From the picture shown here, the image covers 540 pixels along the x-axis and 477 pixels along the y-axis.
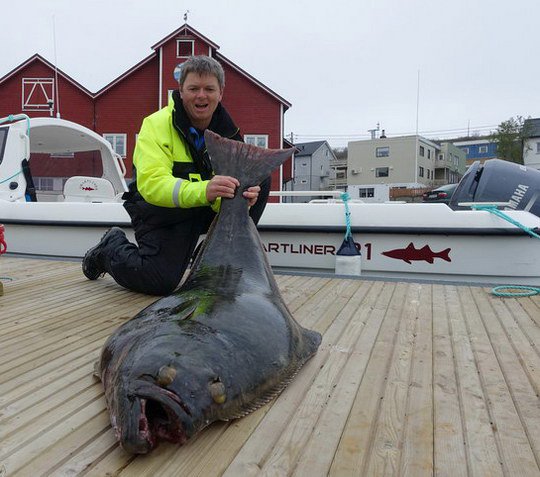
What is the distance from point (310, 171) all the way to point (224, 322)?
52673mm

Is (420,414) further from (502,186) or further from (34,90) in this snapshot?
(34,90)

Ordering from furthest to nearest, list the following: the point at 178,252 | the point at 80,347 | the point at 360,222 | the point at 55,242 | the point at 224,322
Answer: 1. the point at 55,242
2. the point at 360,222
3. the point at 178,252
4. the point at 80,347
5. the point at 224,322

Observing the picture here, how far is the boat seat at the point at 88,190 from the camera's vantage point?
24.4 feet

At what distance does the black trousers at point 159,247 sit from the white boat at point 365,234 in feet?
6.83

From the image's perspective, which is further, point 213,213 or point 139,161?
point 213,213

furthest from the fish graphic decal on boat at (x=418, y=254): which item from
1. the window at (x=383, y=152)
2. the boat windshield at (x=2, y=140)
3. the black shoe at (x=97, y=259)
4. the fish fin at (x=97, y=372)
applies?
the window at (x=383, y=152)

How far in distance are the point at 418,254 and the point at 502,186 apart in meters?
1.34

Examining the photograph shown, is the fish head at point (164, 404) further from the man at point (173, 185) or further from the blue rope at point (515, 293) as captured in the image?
the blue rope at point (515, 293)

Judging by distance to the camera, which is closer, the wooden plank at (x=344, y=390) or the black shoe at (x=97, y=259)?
the wooden plank at (x=344, y=390)


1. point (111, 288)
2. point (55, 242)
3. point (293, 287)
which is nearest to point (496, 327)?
point (293, 287)

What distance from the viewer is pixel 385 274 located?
552 cm

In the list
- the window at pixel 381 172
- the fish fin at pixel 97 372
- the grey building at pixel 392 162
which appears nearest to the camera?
the fish fin at pixel 97 372

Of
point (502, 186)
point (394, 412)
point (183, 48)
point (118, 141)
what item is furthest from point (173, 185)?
point (183, 48)

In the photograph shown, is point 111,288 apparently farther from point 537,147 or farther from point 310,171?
point 537,147
